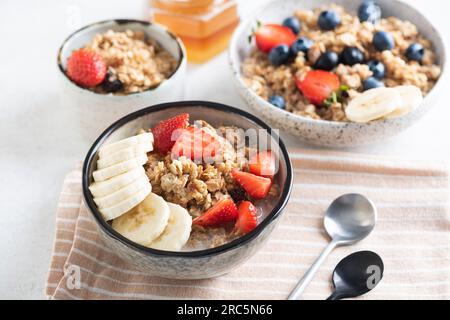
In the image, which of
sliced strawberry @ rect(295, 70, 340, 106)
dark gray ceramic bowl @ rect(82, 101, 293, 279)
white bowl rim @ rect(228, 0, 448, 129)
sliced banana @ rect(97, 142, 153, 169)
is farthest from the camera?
sliced strawberry @ rect(295, 70, 340, 106)

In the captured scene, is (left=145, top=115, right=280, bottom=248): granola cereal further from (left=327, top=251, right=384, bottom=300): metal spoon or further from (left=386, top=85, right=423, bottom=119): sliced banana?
(left=386, top=85, right=423, bottom=119): sliced banana

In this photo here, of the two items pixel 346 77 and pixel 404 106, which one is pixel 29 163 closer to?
pixel 346 77

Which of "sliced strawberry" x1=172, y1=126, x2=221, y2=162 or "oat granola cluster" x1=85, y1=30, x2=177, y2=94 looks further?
"oat granola cluster" x1=85, y1=30, x2=177, y2=94

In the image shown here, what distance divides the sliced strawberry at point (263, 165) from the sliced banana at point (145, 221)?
0.69 ft

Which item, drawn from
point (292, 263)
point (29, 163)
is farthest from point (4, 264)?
point (292, 263)

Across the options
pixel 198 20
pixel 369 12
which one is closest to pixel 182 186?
pixel 198 20

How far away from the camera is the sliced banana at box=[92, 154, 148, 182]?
3.98ft

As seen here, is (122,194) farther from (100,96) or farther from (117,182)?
(100,96)

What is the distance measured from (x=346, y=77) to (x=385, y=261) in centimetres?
52

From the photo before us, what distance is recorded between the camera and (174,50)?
1702 millimetres

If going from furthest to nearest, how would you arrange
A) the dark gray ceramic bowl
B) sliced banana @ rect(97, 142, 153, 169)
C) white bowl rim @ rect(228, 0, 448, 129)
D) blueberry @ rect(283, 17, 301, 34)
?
1. blueberry @ rect(283, 17, 301, 34)
2. white bowl rim @ rect(228, 0, 448, 129)
3. sliced banana @ rect(97, 142, 153, 169)
4. the dark gray ceramic bowl

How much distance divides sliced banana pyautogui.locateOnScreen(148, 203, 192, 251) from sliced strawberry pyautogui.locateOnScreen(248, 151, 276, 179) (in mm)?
187

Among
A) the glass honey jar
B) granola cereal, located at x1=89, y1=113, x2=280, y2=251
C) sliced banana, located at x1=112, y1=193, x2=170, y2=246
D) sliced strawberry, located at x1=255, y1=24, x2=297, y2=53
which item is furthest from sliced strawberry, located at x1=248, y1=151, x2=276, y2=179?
the glass honey jar
